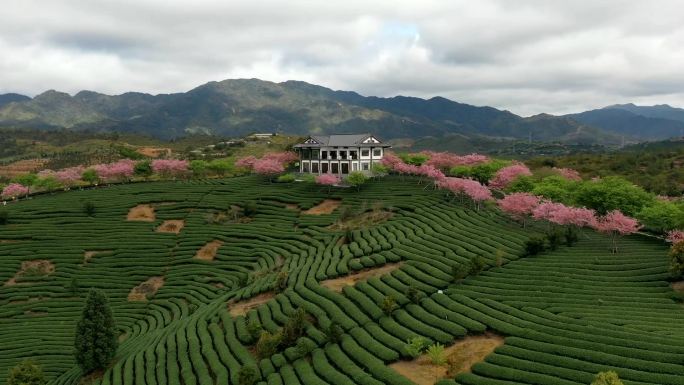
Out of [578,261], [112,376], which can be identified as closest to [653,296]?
[578,261]

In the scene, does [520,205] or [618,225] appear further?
[520,205]

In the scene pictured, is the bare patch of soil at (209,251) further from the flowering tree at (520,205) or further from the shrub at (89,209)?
the flowering tree at (520,205)

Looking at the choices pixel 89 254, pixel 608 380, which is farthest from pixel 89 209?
pixel 608 380

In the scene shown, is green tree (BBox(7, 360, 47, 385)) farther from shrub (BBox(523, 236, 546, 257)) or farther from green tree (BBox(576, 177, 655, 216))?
green tree (BBox(576, 177, 655, 216))

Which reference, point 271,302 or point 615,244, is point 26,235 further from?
point 615,244

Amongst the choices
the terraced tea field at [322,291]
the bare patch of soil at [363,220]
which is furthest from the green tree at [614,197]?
the bare patch of soil at [363,220]

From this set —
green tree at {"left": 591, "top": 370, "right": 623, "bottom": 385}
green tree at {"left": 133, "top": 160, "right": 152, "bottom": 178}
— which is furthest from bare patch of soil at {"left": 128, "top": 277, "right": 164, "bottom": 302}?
green tree at {"left": 133, "top": 160, "right": 152, "bottom": 178}

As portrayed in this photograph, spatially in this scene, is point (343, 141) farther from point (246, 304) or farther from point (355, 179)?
point (246, 304)
